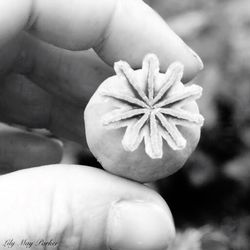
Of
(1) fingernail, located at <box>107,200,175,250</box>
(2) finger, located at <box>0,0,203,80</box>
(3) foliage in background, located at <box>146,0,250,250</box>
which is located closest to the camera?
(1) fingernail, located at <box>107,200,175,250</box>

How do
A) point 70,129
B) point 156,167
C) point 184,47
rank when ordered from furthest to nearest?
1. point 70,129
2. point 184,47
3. point 156,167

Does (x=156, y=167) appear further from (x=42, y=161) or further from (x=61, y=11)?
(x=42, y=161)

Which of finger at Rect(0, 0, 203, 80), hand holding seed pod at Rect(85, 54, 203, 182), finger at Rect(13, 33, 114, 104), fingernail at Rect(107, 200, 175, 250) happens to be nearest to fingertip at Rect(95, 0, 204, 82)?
finger at Rect(0, 0, 203, 80)

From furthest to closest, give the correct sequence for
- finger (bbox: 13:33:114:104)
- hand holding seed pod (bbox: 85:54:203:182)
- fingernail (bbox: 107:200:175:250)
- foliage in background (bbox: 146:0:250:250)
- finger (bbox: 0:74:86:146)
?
foliage in background (bbox: 146:0:250:250), finger (bbox: 0:74:86:146), finger (bbox: 13:33:114:104), fingernail (bbox: 107:200:175:250), hand holding seed pod (bbox: 85:54:203:182)

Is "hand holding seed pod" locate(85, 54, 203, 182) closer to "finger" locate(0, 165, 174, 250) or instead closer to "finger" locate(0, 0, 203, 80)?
"finger" locate(0, 165, 174, 250)

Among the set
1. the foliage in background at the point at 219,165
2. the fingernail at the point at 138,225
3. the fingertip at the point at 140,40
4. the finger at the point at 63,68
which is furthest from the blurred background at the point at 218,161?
the fingernail at the point at 138,225

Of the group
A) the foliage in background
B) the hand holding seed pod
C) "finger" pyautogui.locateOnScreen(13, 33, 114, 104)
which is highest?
the hand holding seed pod

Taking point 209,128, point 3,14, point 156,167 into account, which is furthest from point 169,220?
point 209,128
